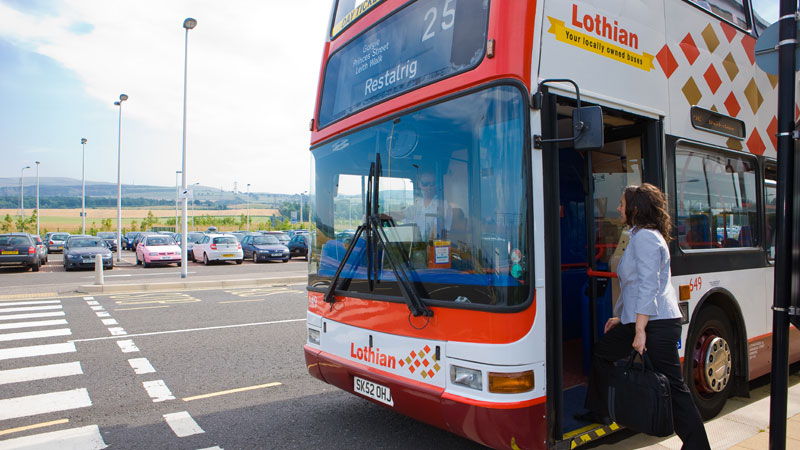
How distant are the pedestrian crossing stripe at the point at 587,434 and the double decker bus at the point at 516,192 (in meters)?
0.02

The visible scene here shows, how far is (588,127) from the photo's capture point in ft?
10.1

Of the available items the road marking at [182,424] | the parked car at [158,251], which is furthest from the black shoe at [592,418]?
the parked car at [158,251]

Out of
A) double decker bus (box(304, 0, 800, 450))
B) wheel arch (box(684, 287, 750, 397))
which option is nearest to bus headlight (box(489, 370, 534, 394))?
double decker bus (box(304, 0, 800, 450))

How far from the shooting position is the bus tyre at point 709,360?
165 inches

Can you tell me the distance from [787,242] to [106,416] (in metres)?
5.31

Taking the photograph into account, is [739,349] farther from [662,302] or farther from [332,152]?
[332,152]

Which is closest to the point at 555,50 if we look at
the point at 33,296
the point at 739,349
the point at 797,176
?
the point at 797,176

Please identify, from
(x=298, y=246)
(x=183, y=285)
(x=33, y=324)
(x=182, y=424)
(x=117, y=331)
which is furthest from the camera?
(x=298, y=246)

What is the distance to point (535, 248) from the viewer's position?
306cm

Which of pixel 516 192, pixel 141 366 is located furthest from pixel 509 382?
pixel 141 366

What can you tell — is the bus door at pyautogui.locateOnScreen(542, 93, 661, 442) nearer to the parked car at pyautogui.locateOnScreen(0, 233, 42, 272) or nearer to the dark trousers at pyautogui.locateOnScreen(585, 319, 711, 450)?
the dark trousers at pyautogui.locateOnScreen(585, 319, 711, 450)

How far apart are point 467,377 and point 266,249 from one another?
26671 mm

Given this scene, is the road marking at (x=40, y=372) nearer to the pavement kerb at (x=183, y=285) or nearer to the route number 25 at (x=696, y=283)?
the route number 25 at (x=696, y=283)

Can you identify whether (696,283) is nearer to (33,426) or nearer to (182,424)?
(182,424)
